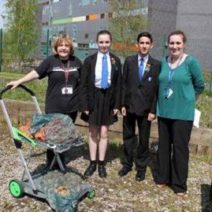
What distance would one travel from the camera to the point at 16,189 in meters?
5.23

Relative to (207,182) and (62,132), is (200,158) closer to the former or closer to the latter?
(207,182)

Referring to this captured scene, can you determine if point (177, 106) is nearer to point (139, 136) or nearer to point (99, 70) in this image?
point (139, 136)

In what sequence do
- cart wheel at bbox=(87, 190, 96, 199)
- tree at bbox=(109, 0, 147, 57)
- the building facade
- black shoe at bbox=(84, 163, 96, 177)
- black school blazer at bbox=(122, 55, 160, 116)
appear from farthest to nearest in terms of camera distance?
the building facade → tree at bbox=(109, 0, 147, 57) → black shoe at bbox=(84, 163, 96, 177) → black school blazer at bbox=(122, 55, 160, 116) → cart wheel at bbox=(87, 190, 96, 199)

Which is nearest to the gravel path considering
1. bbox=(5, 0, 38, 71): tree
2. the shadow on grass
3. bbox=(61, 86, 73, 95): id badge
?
the shadow on grass

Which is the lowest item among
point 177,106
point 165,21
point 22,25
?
point 177,106

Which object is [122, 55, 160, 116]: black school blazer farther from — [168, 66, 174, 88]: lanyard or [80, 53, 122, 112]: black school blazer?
[168, 66, 174, 88]: lanyard

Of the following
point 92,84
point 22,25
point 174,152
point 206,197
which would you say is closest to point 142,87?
point 92,84

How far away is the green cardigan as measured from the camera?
17.7 feet

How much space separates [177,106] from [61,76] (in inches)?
56.2

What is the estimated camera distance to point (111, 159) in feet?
22.9

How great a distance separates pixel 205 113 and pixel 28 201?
16.7 ft

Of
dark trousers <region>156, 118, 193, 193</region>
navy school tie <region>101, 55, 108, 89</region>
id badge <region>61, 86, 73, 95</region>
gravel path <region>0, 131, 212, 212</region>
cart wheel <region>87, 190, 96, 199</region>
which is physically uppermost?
navy school tie <region>101, 55, 108, 89</region>

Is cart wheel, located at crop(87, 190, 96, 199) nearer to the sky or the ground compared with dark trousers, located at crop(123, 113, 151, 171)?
nearer to the ground

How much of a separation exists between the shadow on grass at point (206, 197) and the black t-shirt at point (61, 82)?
1907 millimetres
